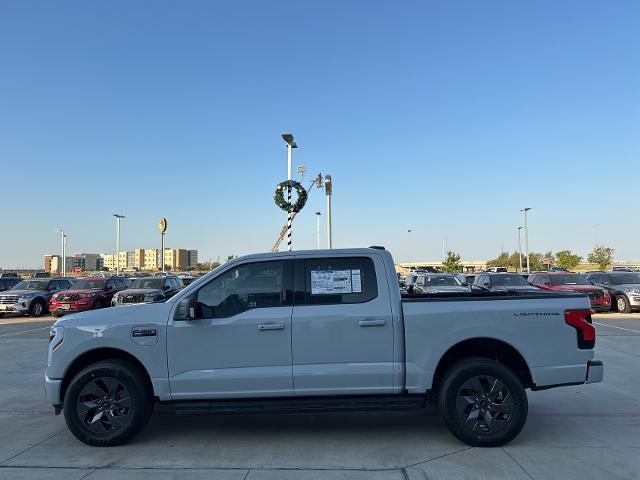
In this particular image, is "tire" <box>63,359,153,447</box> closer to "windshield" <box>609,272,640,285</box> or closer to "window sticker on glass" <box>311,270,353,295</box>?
"window sticker on glass" <box>311,270,353,295</box>

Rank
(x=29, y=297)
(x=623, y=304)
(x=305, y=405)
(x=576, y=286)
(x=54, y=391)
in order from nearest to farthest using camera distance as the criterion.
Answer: (x=305, y=405)
(x=54, y=391)
(x=576, y=286)
(x=623, y=304)
(x=29, y=297)

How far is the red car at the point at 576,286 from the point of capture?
67.9 ft

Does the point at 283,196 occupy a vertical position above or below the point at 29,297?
above

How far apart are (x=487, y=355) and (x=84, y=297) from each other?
62.3 ft

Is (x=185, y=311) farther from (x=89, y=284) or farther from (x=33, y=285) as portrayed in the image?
(x=33, y=285)

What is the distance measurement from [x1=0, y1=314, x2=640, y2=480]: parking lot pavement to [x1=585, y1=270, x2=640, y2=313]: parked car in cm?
1555

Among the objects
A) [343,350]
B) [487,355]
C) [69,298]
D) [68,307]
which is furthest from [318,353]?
[69,298]

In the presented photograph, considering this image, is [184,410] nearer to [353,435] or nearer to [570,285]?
[353,435]

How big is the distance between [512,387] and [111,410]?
4081 millimetres

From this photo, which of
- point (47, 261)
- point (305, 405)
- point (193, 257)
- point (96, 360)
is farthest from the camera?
point (193, 257)

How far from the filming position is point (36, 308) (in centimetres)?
2291

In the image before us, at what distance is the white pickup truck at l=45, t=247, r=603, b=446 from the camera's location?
5383mm

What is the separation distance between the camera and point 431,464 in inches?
193

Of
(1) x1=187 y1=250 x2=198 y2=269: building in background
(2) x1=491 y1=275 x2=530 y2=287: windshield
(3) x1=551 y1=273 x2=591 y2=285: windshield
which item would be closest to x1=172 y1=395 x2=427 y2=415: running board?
(2) x1=491 y1=275 x2=530 y2=287: windshield
